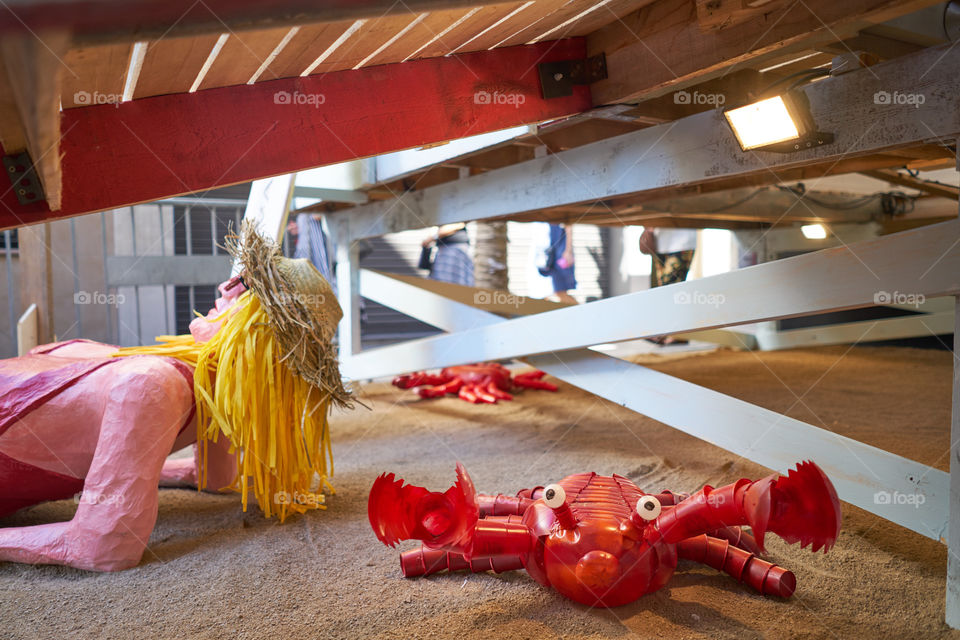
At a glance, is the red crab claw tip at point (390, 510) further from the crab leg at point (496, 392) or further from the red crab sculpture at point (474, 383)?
the crab leg at point (496, 392)

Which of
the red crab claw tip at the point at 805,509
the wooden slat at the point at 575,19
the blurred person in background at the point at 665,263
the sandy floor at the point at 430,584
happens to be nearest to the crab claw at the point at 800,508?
the red crab claw tip at the point at 805,509

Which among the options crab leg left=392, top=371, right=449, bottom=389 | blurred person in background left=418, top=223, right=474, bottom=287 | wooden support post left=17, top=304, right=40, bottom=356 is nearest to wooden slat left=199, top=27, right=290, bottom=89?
wooden support post left=17, top=304, right=40, bottom=356

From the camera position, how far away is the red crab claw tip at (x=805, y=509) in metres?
1.62

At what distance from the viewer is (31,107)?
1090 mm

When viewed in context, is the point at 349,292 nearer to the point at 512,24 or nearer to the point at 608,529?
the point at 512,24

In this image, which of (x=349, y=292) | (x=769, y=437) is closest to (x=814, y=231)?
(x=349, y=292)

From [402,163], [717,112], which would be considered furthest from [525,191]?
[717,112]

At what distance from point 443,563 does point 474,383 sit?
3558mm

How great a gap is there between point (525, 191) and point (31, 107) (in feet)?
9.71

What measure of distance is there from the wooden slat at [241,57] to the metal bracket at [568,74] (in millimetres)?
1132

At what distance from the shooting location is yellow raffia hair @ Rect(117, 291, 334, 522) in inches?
105

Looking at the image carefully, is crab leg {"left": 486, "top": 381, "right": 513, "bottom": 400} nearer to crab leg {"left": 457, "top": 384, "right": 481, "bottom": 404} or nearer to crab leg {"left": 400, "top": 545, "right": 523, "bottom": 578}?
crab leg {"left": 457, "top": 384, "right": 481, "bottom": 404}

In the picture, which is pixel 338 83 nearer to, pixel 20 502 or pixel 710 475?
pixel 20 502

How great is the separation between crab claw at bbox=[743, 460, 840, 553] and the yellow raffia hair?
177 centimetres
